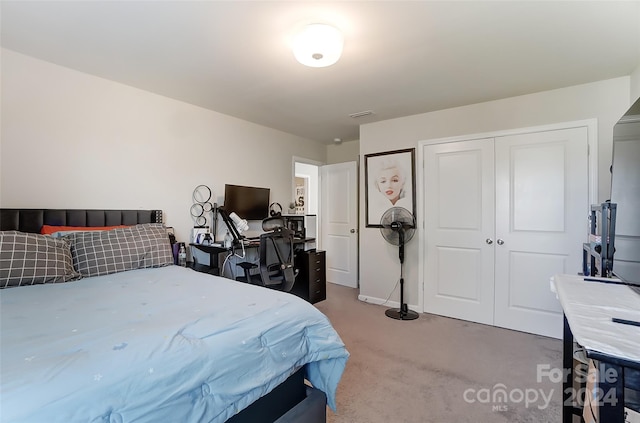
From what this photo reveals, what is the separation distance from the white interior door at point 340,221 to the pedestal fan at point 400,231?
1209 millimetres

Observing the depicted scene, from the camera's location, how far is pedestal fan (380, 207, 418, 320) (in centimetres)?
339

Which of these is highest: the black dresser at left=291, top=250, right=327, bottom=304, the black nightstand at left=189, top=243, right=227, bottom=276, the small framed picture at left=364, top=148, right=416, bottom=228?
the small framed picture at left=364, top=148, right=416, bottom=228

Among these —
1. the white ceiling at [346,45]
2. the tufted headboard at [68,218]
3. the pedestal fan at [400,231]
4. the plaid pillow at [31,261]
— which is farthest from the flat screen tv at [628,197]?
the tufted headboard at [68,218]

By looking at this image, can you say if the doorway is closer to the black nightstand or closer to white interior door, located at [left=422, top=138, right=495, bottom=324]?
white interior door, located at [left=422, top=138, right=495, bottom=324]

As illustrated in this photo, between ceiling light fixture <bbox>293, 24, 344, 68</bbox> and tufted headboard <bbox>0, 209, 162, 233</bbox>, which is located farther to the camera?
tufted headboard <bbox>0, 209, 162, 233</bbox>

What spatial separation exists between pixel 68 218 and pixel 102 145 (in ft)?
2.27

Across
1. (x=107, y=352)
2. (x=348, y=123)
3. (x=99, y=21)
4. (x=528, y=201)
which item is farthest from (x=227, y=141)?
(x=528, y=201)

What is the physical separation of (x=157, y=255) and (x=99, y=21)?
164 centimetres

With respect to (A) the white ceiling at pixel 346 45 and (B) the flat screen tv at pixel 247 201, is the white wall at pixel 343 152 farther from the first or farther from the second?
(A) the white ceiling at pixel 346 45

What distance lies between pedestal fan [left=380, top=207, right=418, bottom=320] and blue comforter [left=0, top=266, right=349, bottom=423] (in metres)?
2.15

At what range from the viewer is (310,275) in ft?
12.4

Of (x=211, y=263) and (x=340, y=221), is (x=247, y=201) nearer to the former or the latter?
(x=211, y=263)

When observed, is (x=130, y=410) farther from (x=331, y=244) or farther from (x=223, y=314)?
(x=331, y=244)

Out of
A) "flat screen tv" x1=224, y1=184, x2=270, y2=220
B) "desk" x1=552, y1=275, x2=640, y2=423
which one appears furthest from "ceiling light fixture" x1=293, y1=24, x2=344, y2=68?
"flat screen tv" x1=224, y1=184, x2=270, y2=220
